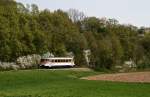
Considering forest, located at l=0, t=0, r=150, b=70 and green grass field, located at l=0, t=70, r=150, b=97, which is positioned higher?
forest, located at l=0, t=0, r=150, b=70

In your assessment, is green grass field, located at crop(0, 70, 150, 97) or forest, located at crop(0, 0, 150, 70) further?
forest, located at crop(0, 0, 150, 70)

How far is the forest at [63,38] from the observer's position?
8512 cm

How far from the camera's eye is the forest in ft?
279

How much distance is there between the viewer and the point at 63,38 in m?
100

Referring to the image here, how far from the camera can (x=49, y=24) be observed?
323 feet

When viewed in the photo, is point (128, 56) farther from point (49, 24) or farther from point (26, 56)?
point (26, 56)

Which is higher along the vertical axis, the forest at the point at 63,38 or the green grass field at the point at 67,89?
the forest at the point at 63,38

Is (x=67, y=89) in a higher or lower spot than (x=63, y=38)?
lower

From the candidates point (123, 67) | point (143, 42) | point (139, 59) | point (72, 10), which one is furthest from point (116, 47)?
point (72, 10)

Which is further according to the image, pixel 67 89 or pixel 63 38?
pixel 63 38

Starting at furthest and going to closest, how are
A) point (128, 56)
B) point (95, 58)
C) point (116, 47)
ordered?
point (128, 56) → point (116, 47) → point (95, 58)

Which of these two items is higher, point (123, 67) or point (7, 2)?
point (7, 2)

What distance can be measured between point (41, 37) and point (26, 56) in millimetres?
4971

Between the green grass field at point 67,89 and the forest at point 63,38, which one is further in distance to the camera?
the forest at point 63,38
